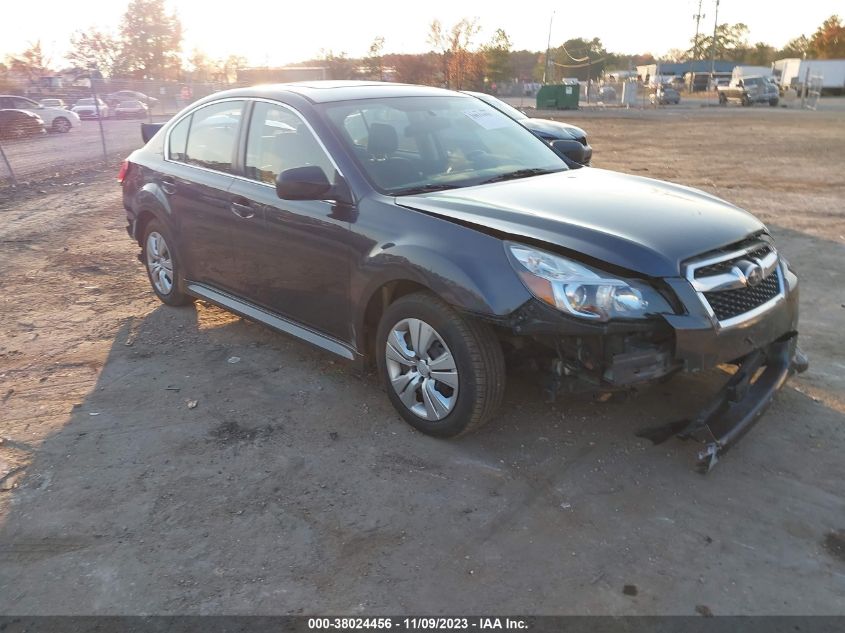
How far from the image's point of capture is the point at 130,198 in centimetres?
586

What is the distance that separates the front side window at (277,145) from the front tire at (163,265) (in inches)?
50.9

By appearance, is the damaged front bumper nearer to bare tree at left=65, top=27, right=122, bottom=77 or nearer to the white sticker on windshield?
the white sticker on windshield

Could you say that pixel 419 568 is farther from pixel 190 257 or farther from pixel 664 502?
pixel 190 257

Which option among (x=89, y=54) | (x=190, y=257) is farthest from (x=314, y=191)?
(x=89, y=54)

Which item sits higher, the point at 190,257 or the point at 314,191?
the point at 314,191

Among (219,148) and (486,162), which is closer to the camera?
(486,162)

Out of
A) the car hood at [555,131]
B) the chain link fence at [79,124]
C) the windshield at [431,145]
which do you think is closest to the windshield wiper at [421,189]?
the windshield at [431,145]

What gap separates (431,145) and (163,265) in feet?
8.70

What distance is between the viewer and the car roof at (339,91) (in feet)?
14.3

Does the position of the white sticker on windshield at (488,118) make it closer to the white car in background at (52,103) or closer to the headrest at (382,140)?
the headrest at (382,140)

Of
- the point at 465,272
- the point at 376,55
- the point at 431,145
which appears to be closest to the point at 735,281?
the point at 465,272

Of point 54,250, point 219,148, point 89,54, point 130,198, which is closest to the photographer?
point 219,148

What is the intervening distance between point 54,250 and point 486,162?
5699 millimetres
